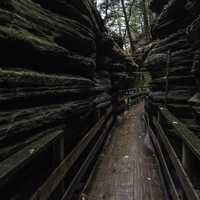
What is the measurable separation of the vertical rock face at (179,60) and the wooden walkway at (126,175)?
1841 millimetres

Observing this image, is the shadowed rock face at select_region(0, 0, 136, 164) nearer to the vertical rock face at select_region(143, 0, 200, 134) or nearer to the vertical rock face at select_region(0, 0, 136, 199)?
the vertical rock face at select_region(0, 0, 136, 199)

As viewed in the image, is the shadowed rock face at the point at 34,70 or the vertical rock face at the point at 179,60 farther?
the vertical rock face at the point at 179,60

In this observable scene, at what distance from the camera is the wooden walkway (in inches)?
181

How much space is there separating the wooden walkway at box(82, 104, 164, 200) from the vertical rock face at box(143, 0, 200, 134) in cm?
184

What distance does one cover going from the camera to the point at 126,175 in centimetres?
552

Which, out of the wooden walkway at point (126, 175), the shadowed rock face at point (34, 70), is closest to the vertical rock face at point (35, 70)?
the shadowed rock face at point (34, 70)

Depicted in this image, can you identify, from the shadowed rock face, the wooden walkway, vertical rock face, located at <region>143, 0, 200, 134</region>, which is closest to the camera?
the shadowed rock face

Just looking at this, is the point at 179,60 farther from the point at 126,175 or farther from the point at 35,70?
the point at 35,70

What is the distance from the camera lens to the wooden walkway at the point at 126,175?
4605 millimetres

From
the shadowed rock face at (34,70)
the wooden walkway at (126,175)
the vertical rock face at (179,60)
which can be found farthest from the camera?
the vertical rock face at (179,60)

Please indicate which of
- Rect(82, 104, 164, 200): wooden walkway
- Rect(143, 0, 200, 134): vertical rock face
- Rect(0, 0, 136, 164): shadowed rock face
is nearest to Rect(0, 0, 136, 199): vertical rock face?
Rect(0, 0, 136, 164): shadowed rock face

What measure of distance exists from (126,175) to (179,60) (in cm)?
384

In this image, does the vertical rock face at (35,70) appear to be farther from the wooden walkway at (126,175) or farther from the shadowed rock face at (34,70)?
the wooden walkway at (126,175)

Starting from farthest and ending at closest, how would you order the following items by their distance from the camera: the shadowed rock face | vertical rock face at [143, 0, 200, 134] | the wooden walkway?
1. vertical rock face at [143, 0, 200, 134]
2. the wooden walkway
3. the shadowed rock face
